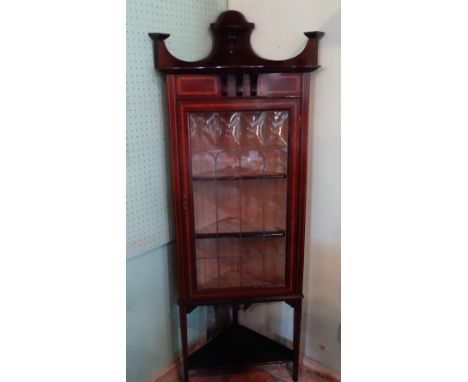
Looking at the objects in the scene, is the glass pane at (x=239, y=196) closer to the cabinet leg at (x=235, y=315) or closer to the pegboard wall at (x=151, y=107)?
the pegboard wall at (x=151, y=107)

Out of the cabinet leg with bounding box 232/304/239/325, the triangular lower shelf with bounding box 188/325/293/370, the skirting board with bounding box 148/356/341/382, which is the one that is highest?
the cabinet leg with bounding box 232/304/239/325

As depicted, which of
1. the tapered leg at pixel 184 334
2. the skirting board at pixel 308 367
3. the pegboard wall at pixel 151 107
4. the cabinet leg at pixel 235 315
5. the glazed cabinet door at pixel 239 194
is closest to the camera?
the pegboard wall at pixel 151 107

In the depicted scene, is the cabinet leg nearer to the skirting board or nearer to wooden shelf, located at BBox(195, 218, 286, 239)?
the skirting board

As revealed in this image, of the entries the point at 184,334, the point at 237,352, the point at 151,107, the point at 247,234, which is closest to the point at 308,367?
the point at 237,352

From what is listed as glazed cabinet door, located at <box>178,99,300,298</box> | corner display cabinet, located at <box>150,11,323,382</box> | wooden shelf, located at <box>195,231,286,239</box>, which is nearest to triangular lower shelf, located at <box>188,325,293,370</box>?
corner display cabinet, located at <box>150,11,323,382</box>

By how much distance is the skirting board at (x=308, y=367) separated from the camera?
1.77m

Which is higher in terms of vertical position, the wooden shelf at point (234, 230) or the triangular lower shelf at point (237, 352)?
the wooden shelf at point (234, 230)

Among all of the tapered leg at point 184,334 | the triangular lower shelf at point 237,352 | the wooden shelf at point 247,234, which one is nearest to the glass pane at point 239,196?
the wooden shelf at point 247,234

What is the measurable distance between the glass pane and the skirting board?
465 millimetres

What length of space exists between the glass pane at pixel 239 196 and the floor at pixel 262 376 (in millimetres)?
490

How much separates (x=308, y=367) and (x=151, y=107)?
1.44m

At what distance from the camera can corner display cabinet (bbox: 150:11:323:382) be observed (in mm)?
1486
